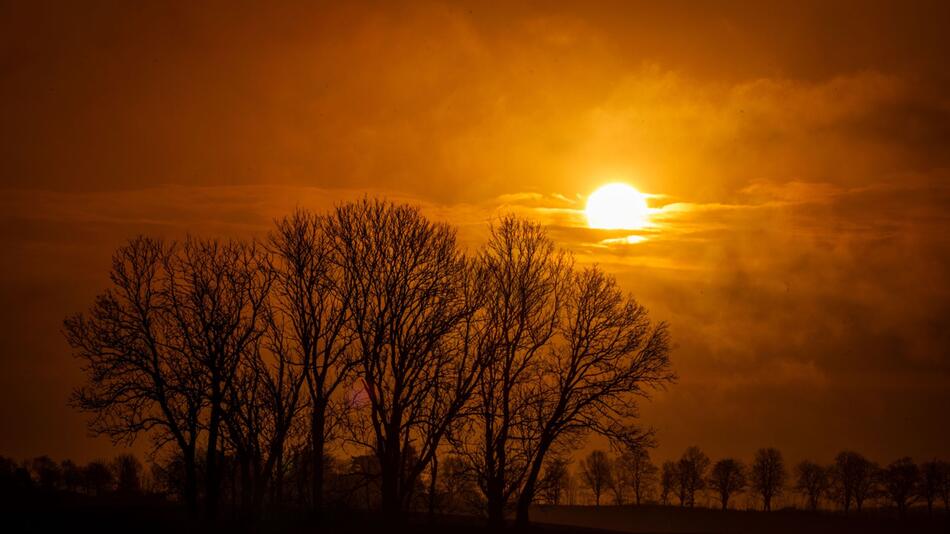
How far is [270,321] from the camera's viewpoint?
42.9 m

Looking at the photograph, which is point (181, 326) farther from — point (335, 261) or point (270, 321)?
point (335, 261)

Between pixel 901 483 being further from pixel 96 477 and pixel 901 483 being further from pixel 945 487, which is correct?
pixel 96 477

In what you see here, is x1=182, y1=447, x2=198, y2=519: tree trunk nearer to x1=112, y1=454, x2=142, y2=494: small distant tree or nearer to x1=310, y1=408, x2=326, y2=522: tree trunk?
x1=310, y1=408, x2=326, y2=522: tree trunk

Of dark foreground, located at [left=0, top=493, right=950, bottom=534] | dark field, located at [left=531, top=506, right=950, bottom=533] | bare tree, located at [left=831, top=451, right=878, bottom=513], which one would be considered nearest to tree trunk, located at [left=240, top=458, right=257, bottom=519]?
dark foreground, located at [left=0, top=493, right=950, bottom=534]

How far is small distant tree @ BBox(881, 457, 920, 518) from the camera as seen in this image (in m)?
100

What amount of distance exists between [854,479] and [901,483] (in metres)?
6.13

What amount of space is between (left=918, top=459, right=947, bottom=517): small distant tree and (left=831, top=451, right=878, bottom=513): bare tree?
526 cm

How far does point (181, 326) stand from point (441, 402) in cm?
1288

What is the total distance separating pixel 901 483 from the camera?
10031cm

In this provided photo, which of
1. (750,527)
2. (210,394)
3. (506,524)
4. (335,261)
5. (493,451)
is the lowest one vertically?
(750,527)

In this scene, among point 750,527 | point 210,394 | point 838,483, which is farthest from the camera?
point 838,483

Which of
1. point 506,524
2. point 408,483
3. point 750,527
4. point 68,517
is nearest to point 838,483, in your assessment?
point 750,527

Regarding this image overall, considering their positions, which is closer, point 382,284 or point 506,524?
point 382,284

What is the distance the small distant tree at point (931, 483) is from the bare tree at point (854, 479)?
5.26 meters
